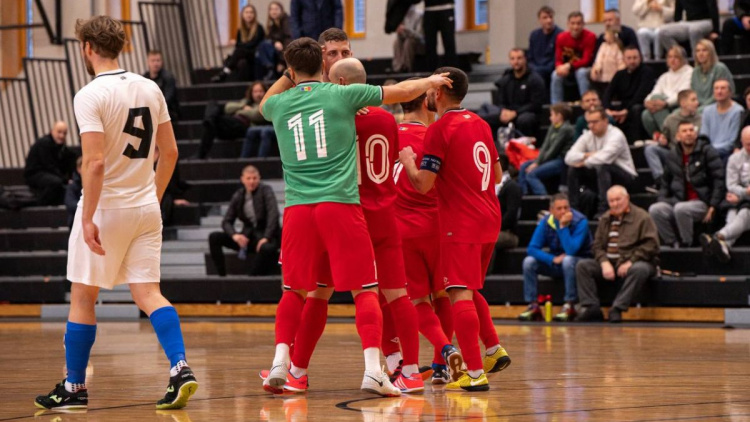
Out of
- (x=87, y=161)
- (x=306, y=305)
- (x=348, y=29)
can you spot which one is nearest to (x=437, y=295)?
(x=306, y=305)

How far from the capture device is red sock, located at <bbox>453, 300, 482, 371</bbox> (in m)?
6.08

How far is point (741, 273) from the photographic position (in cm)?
1223

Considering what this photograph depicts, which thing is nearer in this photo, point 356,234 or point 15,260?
point 356,234

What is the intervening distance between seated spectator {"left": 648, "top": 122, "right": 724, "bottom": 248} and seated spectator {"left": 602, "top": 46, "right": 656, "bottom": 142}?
166 centimetres

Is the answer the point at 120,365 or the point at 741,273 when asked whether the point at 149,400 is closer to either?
the point at 120,365

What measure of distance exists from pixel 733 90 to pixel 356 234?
9121mm

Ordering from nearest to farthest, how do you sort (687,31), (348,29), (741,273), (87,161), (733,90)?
(87,161) < (741,273) < (733,90) < (687,31) < (348,29)

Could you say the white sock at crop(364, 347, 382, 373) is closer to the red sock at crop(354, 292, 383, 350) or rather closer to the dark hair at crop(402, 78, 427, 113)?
the red sock at crop(354, 292, 383, 350)

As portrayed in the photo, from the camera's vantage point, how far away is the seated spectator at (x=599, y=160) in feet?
43.3

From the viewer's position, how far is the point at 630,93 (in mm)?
14695

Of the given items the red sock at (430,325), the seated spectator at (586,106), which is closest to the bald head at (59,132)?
the seated spectator at (586,106)

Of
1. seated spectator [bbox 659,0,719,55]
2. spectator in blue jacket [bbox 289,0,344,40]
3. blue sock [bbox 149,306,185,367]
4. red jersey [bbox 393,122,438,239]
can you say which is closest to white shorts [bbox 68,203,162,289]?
blue sock [bbox 149,306,185,367]

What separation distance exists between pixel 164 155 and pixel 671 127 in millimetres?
8806

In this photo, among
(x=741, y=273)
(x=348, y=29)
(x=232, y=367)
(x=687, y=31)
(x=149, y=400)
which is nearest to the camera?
(x=149, y=400)
